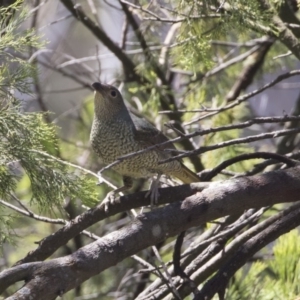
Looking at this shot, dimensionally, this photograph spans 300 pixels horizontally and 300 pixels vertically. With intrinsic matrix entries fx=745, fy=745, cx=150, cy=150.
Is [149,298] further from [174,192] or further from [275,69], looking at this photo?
[275,69]

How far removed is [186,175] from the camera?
3449mm

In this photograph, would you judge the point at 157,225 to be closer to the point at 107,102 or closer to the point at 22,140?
the point at 22,140

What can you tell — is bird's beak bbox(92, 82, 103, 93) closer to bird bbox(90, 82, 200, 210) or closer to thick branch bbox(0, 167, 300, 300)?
bird bbox(90, 82, 200, 210)

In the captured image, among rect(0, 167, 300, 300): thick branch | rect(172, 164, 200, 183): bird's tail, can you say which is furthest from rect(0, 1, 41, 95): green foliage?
rect(172, 164, 200, 183): bird's tail

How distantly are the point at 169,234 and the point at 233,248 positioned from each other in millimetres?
685

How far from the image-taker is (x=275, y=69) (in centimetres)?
473

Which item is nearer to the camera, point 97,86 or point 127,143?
point 127,143

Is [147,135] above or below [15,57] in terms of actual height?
below

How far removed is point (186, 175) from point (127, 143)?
36 centimetres

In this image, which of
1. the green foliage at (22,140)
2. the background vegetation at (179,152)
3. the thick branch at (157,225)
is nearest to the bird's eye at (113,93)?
the background vegetation at (179,152)

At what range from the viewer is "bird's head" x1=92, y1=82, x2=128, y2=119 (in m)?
3.39

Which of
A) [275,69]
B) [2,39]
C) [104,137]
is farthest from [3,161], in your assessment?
[275,69]

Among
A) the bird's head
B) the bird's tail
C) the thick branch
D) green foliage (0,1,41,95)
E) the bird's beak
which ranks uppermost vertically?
green foliage (0,1,41,95)

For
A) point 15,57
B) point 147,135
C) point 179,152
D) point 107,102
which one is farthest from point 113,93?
point 15,57
